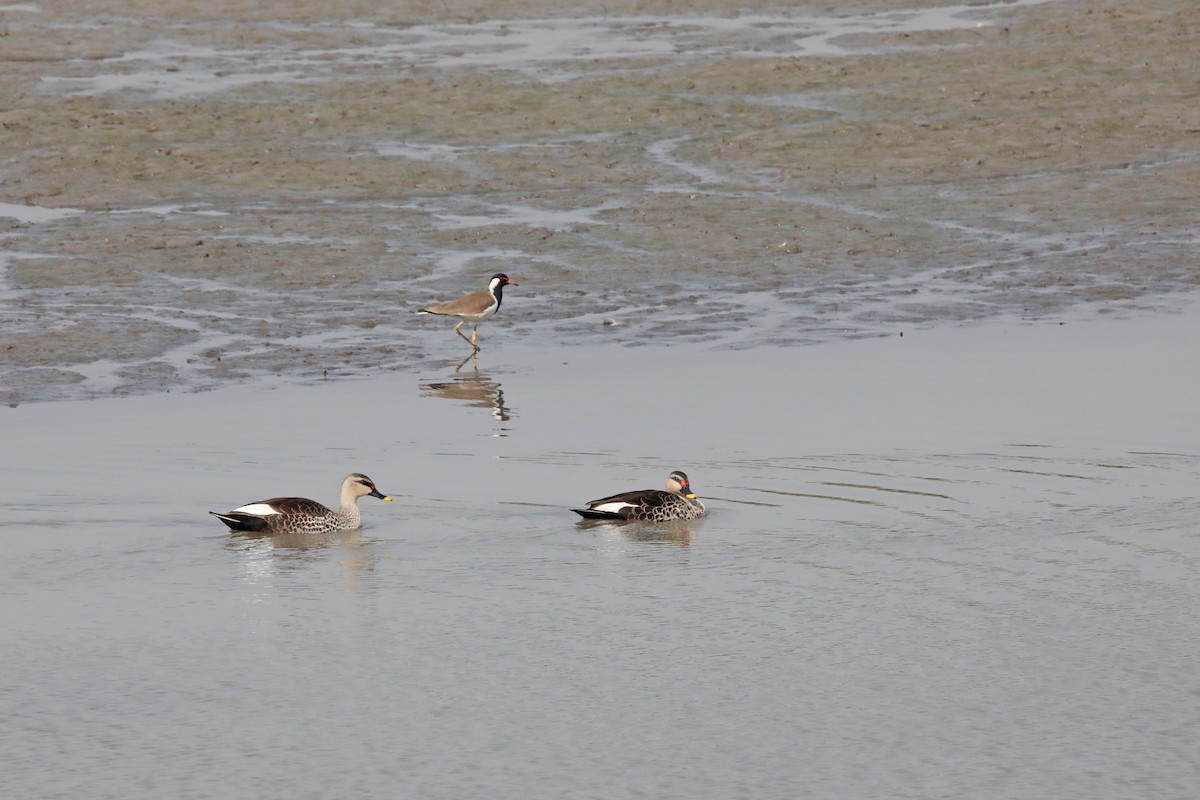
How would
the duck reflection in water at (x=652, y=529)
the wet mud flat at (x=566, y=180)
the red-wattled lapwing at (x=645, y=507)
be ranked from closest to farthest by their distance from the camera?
the duck reflection in water at (x=652, y=529) < the red-wattled lapwing at (x=645, y=507) < the wet mud flat at (x=566, y=180)

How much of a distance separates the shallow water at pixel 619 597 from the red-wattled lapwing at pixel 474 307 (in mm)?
4018

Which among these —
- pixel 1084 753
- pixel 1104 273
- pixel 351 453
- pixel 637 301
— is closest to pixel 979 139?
pixel 1104 273

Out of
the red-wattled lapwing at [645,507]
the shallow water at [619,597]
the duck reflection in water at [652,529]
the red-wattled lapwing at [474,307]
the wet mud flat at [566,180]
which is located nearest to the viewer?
the shallow water at [619,597]

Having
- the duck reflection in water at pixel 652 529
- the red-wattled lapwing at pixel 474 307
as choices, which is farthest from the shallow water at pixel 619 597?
the red-wattled lapwing at pixel 474 307

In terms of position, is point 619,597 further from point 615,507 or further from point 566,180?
point 566,180

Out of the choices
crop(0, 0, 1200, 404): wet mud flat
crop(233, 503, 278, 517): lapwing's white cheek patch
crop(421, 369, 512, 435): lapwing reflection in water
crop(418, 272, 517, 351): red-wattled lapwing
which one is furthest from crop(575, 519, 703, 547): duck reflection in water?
crop(418, 272, 517, 351): red-wattled lapwing

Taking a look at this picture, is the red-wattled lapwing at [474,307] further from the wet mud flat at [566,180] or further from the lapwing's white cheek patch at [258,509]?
the lapwing's white cheek patch at [258,509]

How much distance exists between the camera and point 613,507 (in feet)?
46.8

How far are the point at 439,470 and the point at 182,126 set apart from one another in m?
23.4

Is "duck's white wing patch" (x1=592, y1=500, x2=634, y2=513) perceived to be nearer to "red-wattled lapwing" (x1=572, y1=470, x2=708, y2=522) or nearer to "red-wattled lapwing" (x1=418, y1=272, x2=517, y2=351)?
"red-wattled lapwing" (x1=572, y1=470, x2=708, y2=522)

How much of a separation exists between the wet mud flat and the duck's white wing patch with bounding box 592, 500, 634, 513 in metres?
7.99

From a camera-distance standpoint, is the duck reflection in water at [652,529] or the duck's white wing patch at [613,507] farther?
the duck's white wing patch at [613,507]

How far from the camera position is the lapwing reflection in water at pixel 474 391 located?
19.4m

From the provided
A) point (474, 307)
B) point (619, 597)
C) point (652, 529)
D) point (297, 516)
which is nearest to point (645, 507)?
point (652, 529)
